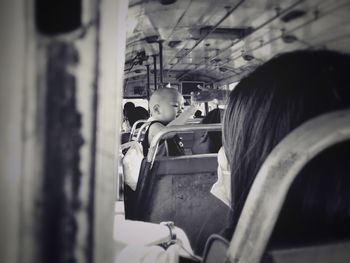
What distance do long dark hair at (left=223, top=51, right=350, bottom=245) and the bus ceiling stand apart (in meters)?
3.06

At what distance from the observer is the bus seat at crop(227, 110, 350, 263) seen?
65 centimetres

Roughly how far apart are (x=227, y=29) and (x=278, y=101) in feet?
19.3

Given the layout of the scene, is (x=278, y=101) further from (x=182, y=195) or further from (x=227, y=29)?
(x=227, y=29)

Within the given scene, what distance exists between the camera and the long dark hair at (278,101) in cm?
83

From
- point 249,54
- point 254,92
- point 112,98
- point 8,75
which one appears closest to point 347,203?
point 254,92

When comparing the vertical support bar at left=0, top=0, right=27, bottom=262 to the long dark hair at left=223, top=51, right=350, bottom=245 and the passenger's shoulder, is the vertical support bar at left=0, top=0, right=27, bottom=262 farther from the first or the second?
the passenger's shoulder

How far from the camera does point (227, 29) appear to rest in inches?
251

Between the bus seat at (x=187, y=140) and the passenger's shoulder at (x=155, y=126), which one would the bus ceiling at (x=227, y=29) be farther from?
the passenger's shoulder at (x=155, y=126)

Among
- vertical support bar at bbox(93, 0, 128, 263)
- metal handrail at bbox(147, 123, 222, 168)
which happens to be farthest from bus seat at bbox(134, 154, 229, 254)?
vertical support bar at bbox(93, 0, 128, 263)

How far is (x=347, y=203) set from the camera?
2.70 ft

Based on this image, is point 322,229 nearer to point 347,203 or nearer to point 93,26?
point 347,203

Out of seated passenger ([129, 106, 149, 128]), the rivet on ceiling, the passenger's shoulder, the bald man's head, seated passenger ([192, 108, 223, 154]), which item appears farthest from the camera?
seated passenger ([129, 106, 149, 128])

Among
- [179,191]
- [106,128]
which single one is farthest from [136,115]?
[106,128]

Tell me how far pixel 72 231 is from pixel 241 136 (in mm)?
642
